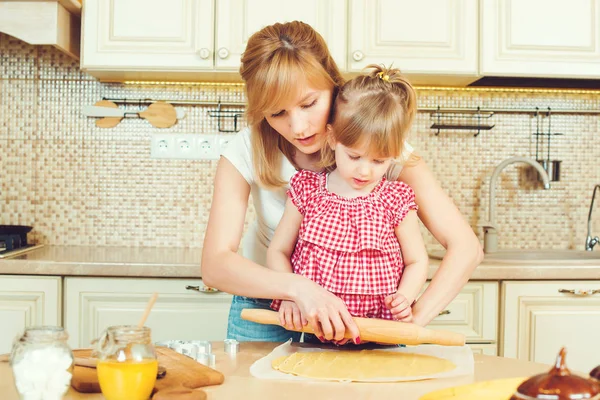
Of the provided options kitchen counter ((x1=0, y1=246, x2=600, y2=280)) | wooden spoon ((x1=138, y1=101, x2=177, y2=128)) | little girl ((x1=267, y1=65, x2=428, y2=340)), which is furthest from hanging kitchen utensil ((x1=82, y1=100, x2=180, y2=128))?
little girl ((x1=267, y1=65, x2=428, y2=340))

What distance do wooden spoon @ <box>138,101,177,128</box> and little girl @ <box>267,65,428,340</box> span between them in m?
1.37

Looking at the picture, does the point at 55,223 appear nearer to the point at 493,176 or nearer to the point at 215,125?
the point at 215,125

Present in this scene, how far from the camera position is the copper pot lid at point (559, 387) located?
71 cm

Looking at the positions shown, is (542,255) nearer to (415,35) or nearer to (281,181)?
(415,35)

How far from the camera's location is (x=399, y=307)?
1.31 metres

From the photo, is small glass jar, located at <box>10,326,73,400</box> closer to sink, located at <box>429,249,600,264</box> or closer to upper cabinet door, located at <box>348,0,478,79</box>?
upper cabinet door, located at <box>348,0,478,79</box>

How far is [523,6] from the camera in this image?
254 centimetres

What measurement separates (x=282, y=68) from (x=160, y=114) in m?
1.48

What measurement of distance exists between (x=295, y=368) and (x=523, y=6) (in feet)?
6.09

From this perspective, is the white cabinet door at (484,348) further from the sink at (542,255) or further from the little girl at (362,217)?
the little girl at (362,217)

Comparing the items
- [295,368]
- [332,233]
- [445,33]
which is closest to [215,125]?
[445,33]

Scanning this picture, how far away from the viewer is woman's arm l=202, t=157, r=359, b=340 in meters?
1.22

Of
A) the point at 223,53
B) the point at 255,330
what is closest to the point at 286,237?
the point at 255,330

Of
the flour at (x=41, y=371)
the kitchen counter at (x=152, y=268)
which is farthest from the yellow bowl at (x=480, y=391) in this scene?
the kitchen counter at (x=152, y=268)
